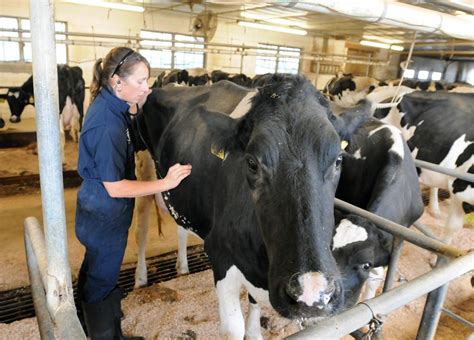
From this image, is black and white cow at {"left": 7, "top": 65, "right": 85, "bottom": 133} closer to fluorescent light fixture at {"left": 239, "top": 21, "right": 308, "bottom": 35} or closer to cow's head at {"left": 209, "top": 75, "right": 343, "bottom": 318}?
cow's head at {"left": 209, "top": 75, "right": 343, "bottom": 318}

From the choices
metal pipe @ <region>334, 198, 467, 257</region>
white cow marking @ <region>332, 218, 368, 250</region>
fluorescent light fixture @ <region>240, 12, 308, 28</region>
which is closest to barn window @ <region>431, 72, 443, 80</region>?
fluorescent light fixture @ <region>240, 12, 308, 28</region>

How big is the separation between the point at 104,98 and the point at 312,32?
16533mm

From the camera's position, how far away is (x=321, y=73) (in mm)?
18328

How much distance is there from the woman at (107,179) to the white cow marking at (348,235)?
0.97 m

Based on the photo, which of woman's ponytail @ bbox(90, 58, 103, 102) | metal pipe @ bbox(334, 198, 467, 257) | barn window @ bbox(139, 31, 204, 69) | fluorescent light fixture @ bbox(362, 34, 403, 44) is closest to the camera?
metal pipe @ bbox(334, 198, 467, 257)

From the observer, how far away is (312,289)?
3.99 ft

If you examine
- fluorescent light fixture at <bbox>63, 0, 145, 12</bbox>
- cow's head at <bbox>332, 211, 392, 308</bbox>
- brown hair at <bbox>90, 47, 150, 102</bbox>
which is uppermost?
fluorescent light fixture at <bbox>63, 0, 145, 12</bbox>

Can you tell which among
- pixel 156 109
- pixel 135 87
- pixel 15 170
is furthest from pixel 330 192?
pixel 15 170

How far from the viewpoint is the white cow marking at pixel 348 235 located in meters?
2.23

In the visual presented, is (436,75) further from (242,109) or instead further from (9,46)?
A: (242,109)

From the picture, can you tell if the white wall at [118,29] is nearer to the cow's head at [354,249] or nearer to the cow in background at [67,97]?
the cow in background at [67,97]

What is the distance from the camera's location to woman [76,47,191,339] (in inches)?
77.7

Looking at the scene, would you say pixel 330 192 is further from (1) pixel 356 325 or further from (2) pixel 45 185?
(2) pixel 45 185

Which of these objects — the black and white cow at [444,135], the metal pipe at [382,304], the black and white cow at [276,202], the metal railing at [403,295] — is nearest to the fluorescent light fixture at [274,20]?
the black and white cow at [444,135]
